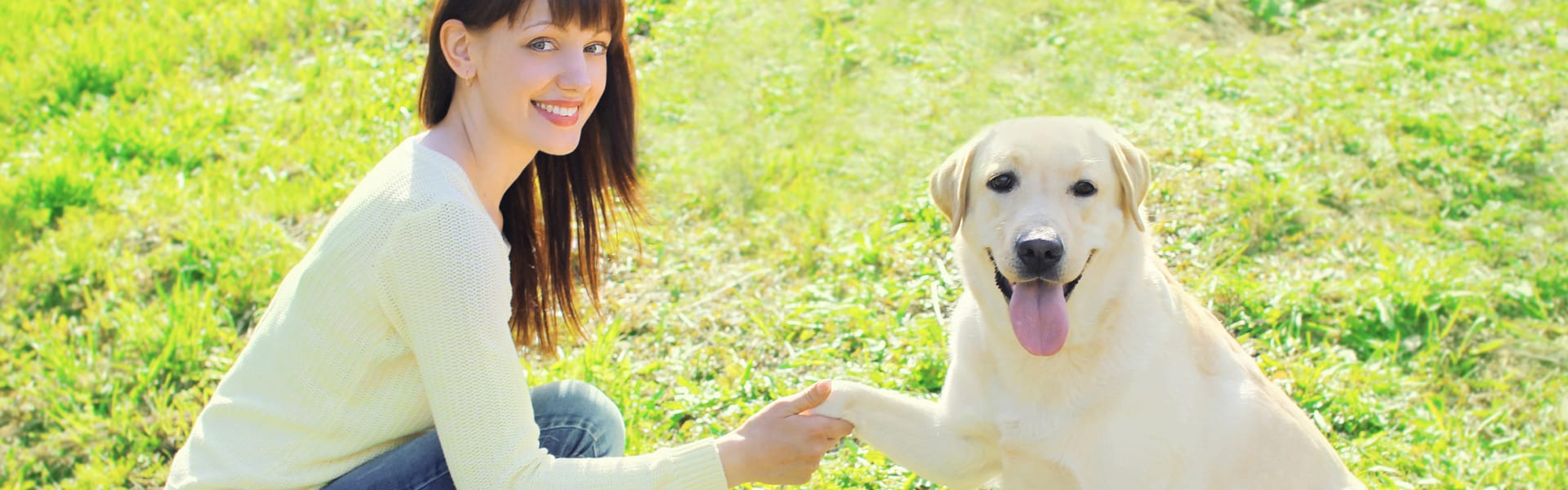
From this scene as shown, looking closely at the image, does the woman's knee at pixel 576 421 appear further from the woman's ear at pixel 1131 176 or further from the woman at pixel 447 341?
the woman's ear at pixel 1131 176

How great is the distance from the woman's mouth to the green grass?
55.5 inches

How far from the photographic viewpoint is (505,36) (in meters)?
2.51

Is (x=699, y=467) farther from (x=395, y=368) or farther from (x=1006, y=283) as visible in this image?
(x=1006, y=283)

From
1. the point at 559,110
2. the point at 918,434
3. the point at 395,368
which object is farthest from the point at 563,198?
the point at 918,434

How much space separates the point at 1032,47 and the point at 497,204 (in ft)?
14.1

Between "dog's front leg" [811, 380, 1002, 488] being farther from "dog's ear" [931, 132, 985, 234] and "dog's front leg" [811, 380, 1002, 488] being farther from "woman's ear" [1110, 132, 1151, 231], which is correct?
"woman's ear" [1110, 132, 1151, 231]

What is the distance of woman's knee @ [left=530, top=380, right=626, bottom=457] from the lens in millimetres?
2830

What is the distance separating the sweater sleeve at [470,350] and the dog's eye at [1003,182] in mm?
1002

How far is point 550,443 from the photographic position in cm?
280

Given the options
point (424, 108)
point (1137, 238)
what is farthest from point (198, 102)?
point (1137, 238)

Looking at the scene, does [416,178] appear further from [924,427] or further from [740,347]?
[740,347]

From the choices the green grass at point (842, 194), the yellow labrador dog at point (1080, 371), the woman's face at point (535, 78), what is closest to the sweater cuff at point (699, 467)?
the yellow labrador dog at point (1080, 371)

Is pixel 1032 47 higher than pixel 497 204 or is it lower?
lower

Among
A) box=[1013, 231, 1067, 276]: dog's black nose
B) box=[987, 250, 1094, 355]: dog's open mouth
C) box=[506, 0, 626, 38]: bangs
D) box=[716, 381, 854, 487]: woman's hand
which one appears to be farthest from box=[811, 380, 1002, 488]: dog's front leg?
box=[506, 0, 626, 38]: bangs
